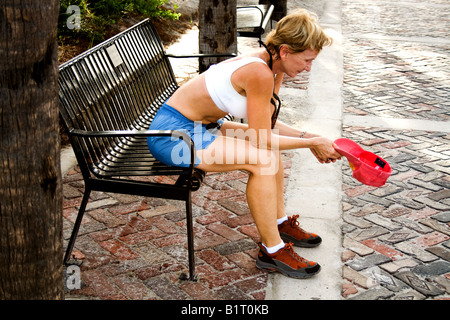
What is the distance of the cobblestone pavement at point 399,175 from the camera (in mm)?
3295

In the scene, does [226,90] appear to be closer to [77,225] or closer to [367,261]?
[77,225]

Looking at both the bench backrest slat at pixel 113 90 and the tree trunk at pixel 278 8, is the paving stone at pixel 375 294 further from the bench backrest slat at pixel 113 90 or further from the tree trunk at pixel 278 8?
the tree trunk at pixel 278 8

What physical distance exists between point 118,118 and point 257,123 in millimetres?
1016

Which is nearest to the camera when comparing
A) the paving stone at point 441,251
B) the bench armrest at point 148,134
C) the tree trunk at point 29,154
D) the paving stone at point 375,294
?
the tree trunk at point 29,154

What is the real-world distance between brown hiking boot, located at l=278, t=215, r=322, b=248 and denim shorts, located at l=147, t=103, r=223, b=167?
28.9 inches

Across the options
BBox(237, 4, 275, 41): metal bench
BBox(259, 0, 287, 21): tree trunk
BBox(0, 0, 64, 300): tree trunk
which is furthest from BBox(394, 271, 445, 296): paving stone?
BBox(259, 0, 287, 21): tree trunk

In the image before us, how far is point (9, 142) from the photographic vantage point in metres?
1.97

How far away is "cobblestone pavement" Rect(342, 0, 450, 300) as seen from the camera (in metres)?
3.29

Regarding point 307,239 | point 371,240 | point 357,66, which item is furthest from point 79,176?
point 357,66

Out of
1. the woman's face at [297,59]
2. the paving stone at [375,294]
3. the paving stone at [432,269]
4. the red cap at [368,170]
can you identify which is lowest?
the paving stone at [375,294]

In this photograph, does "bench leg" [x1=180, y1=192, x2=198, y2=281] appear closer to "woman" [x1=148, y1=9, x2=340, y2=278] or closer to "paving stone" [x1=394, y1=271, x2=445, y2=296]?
"woman" [x1=148, y1=9, x2=340, y2=278]

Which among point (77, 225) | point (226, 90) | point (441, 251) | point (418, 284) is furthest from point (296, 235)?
point (77, 225)

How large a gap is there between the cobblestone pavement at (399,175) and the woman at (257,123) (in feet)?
1.49

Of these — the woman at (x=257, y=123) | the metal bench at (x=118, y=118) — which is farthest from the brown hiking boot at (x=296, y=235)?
the metal bench at (x=118, y=118)
